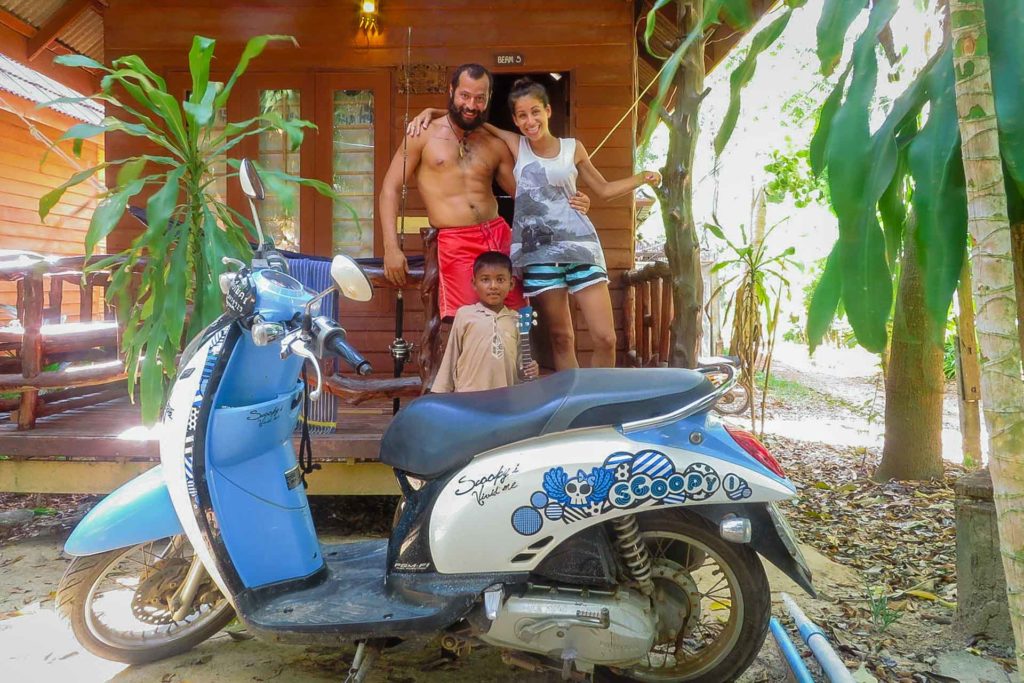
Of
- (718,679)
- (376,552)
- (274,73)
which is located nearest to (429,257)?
(376,552)

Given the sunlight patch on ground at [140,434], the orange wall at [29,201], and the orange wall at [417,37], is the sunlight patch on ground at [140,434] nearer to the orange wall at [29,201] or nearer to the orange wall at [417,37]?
the orange wall at [417,37]

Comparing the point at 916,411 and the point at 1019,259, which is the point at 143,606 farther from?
the point at 916,411

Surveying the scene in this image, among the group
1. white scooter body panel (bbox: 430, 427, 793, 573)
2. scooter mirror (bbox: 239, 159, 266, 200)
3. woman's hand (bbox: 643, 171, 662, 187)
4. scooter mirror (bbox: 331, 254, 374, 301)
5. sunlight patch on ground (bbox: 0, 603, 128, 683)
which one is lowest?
sunlight patch on ground (bbox: 0, 603, 128, 683)

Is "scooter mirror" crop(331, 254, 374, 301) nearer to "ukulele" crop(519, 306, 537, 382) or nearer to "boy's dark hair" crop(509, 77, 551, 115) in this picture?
"ukulele" crop(519, 306, 537, 382)

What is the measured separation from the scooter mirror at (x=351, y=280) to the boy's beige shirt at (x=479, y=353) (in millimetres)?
1164

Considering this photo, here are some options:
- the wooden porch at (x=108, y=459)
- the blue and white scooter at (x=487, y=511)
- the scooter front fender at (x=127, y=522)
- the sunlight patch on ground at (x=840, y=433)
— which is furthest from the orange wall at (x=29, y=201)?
the sunlight patch on ground at (x=840, y=433)

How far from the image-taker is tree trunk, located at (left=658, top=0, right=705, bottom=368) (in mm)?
4020

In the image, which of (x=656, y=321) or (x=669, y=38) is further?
(x=669, y=38)

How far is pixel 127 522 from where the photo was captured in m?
2.18

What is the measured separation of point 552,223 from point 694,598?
5.99 ft

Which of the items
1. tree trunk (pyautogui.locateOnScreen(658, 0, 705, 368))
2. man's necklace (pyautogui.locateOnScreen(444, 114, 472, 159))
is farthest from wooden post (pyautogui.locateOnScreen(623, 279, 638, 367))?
man's necklace (pyautogui.locateOnScreen(444, 114, 472, 159))

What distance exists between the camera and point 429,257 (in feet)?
11.4

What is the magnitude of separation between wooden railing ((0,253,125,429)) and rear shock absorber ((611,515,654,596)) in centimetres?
297

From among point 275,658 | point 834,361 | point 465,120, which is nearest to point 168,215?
point 465,120
